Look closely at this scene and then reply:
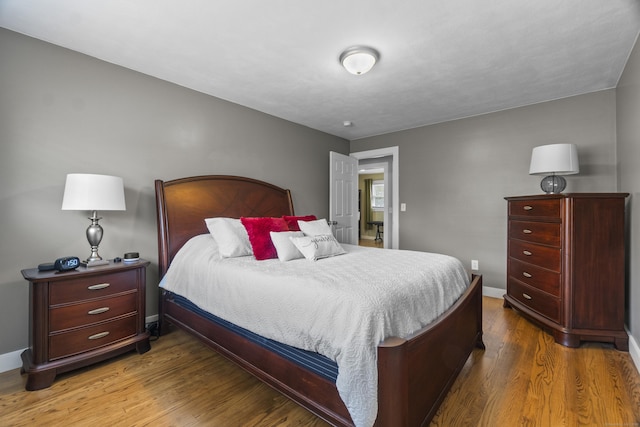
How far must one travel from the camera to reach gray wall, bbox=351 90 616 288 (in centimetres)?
303

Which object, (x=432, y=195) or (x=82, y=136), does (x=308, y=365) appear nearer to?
(x=82, y=136)

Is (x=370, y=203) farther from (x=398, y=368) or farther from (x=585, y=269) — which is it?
(x=398, y=368)

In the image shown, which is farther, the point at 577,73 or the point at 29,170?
the point at 577,73

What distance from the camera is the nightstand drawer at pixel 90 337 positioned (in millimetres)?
→ 1870

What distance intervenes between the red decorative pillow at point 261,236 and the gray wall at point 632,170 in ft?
9.00

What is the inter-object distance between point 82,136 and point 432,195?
13.3 ft

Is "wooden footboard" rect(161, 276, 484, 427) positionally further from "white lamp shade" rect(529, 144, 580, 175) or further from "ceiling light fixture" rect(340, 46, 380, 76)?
"ceiling light fixture" rect(340, 46, 380, 76)

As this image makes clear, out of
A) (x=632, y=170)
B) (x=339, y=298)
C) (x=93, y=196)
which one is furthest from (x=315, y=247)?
(x=632, y=170)

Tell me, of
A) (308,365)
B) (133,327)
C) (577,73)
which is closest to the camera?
(308,365)

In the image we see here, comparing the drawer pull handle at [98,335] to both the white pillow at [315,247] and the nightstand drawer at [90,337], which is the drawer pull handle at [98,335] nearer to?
the nightstand drawer at [90,337]

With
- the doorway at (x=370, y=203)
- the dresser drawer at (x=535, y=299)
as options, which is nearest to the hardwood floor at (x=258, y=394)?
the dresser drawer at (x=535, y=299)

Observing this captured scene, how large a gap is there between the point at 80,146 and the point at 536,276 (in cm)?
412

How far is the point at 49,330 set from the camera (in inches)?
72.3

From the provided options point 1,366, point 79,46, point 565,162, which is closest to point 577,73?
point 565,162
